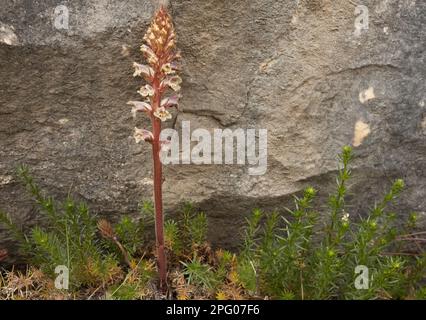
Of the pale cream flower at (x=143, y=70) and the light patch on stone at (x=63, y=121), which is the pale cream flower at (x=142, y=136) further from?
the light patch on stone at (x=63, y=121)

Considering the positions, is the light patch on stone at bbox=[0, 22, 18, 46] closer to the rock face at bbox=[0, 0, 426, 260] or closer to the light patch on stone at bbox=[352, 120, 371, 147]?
the rock face at bbox=[0, 0, 426, 260]

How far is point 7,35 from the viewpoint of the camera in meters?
2.42

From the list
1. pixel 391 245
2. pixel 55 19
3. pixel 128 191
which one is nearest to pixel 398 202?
pixel 391 245

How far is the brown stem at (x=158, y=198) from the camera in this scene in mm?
2307

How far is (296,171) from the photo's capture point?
8.93 feet

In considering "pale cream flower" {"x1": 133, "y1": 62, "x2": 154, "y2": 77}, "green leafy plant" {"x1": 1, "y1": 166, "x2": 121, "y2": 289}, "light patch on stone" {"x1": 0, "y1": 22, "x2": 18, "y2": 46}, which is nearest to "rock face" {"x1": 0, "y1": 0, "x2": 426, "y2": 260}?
"light patch on stone" {"x1": 0, "y1": 22, "x2": 18, "y2": 46}

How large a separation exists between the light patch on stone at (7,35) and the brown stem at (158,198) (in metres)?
0.65

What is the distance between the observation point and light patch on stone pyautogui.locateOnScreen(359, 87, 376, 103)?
105 inches

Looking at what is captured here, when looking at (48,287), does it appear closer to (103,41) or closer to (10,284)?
(10,284)

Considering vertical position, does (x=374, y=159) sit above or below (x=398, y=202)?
above

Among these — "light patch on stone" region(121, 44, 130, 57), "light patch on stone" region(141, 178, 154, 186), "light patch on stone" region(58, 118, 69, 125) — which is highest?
"light patch on stone" region(121, 44, 130, 57)

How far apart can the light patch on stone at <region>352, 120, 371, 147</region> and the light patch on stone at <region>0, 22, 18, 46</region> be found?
1538 mm

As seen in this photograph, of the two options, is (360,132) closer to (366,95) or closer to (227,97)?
(366,95)

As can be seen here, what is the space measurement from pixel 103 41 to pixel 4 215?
0.87 meters
